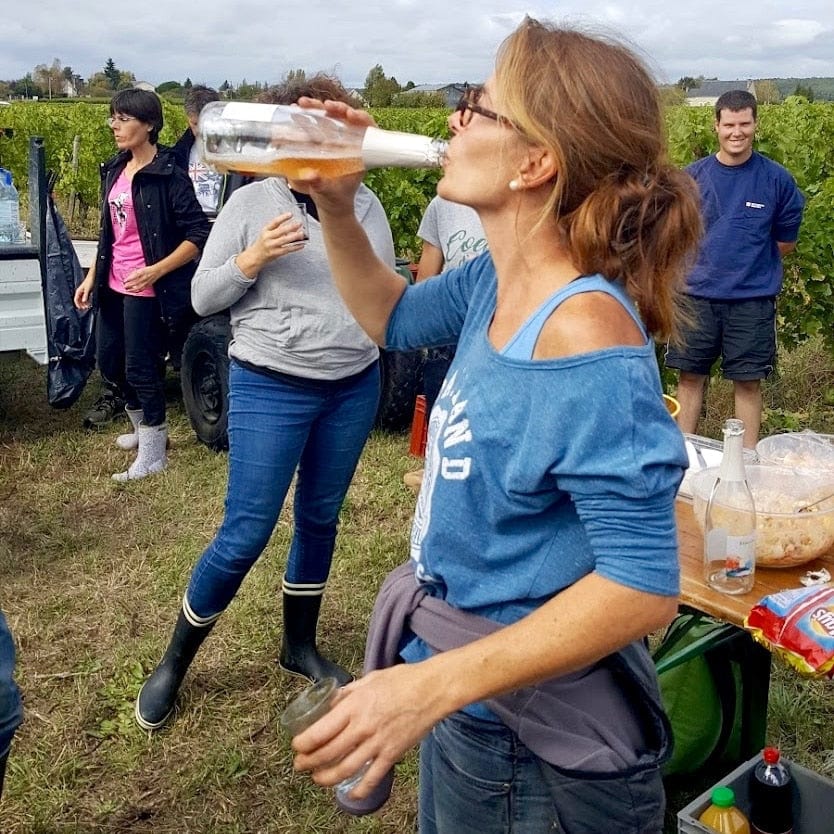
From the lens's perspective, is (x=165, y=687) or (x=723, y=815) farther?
(x=165, y=687)

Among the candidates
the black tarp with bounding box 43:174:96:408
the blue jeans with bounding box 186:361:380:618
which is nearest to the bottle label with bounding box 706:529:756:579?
the blue jeans with bounding box 186:361:380:618

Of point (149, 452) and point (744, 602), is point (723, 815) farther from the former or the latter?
point (149, 452)

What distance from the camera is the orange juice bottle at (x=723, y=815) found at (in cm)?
224

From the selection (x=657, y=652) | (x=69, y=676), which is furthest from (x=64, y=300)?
(x=657, y=652)

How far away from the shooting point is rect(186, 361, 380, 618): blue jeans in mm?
2754

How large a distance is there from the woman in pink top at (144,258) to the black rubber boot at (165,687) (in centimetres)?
218

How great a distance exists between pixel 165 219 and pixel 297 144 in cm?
332

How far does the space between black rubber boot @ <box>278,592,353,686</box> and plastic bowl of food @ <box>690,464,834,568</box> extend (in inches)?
61.4

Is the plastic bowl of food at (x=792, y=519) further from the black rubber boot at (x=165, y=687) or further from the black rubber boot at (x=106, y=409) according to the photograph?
the black rubber boot at (x=106, y=409)

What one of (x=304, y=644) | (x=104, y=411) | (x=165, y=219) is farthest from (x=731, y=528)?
(x=104, y=411)

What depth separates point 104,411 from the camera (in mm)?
6012

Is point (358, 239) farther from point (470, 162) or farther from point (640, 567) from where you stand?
point (640, 567)

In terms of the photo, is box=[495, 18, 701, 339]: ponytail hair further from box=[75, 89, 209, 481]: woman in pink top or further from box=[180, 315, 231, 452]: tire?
box=[180, 315, 231, 452]: tire

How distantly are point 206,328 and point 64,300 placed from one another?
3.03 feet
